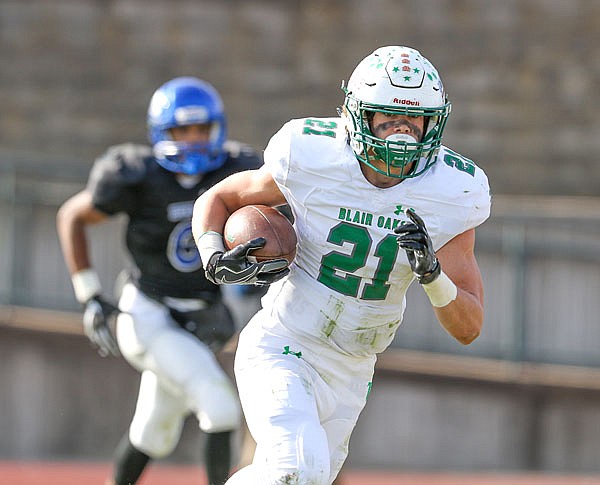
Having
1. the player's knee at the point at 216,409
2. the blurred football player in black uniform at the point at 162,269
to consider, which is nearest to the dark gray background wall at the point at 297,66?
the blurred football player in black uniform at the point at 162,269

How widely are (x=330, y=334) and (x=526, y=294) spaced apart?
508cm

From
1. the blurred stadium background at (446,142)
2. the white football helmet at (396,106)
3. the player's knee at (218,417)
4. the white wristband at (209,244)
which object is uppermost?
the white football helmet at (396,106)

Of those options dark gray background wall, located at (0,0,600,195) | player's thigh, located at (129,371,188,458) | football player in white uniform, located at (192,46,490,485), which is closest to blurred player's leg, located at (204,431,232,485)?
player's thigh, located at (129,371,188,458)

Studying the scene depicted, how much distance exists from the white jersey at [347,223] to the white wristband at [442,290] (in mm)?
213

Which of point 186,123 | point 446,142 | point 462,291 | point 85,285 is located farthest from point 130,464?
point 446,142

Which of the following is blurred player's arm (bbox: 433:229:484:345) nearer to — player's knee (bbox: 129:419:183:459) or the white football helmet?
the white football helmet

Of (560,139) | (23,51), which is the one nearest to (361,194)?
(560,139)

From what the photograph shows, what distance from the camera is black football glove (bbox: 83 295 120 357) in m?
5.89

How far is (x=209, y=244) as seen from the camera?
443 centimetres

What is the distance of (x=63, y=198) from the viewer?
981cm

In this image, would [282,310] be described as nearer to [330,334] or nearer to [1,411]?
[330,334]

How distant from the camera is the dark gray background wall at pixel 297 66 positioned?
12016 millimetres

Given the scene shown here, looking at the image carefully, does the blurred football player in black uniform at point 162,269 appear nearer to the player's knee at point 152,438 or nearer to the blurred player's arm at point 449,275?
the player's knee at point 152,438

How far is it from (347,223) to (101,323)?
192cm
